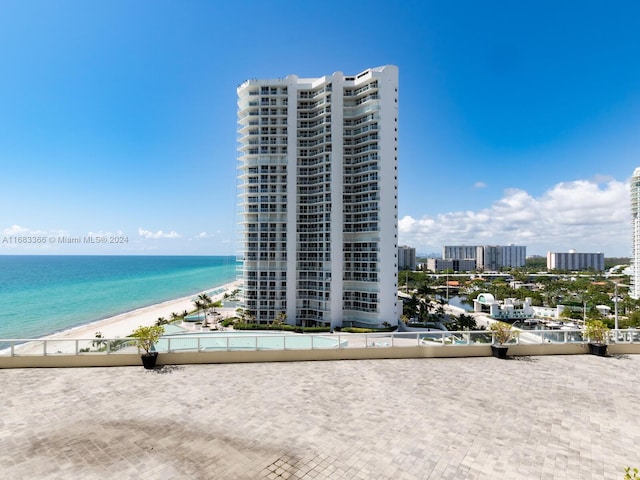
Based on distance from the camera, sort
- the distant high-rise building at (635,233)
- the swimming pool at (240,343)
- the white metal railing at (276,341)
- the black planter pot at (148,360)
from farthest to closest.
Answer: the distant high-rise building at (635,233) → the swimming pool at (240,343) → the white metal railing at (276,341) → the black planter pot at (148,360)

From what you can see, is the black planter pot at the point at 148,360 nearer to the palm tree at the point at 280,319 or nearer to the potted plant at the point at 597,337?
the potted plant at the point at 597,337

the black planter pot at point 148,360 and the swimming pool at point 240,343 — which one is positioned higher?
the swimming pool at point 240,343

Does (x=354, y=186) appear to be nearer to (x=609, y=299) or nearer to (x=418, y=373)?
(x=418, y=373)

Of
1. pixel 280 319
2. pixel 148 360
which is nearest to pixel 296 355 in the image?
pixel 148 360

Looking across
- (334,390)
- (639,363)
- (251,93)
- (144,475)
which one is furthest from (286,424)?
(251,93)

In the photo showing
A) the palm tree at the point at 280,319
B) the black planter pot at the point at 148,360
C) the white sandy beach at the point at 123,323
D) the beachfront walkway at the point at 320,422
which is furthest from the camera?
the white sandy beach at the point at 123,323

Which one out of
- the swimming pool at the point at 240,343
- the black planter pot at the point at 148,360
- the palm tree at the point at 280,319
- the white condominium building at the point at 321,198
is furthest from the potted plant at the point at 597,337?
the palm tree at the point at 280,319

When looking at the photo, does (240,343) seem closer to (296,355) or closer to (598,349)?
(296,355)

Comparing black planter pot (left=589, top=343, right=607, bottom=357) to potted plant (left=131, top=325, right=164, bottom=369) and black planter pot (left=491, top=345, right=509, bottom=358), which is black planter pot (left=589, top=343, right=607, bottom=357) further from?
potted plant (left=131, top=325, right=164, bottom=369)
